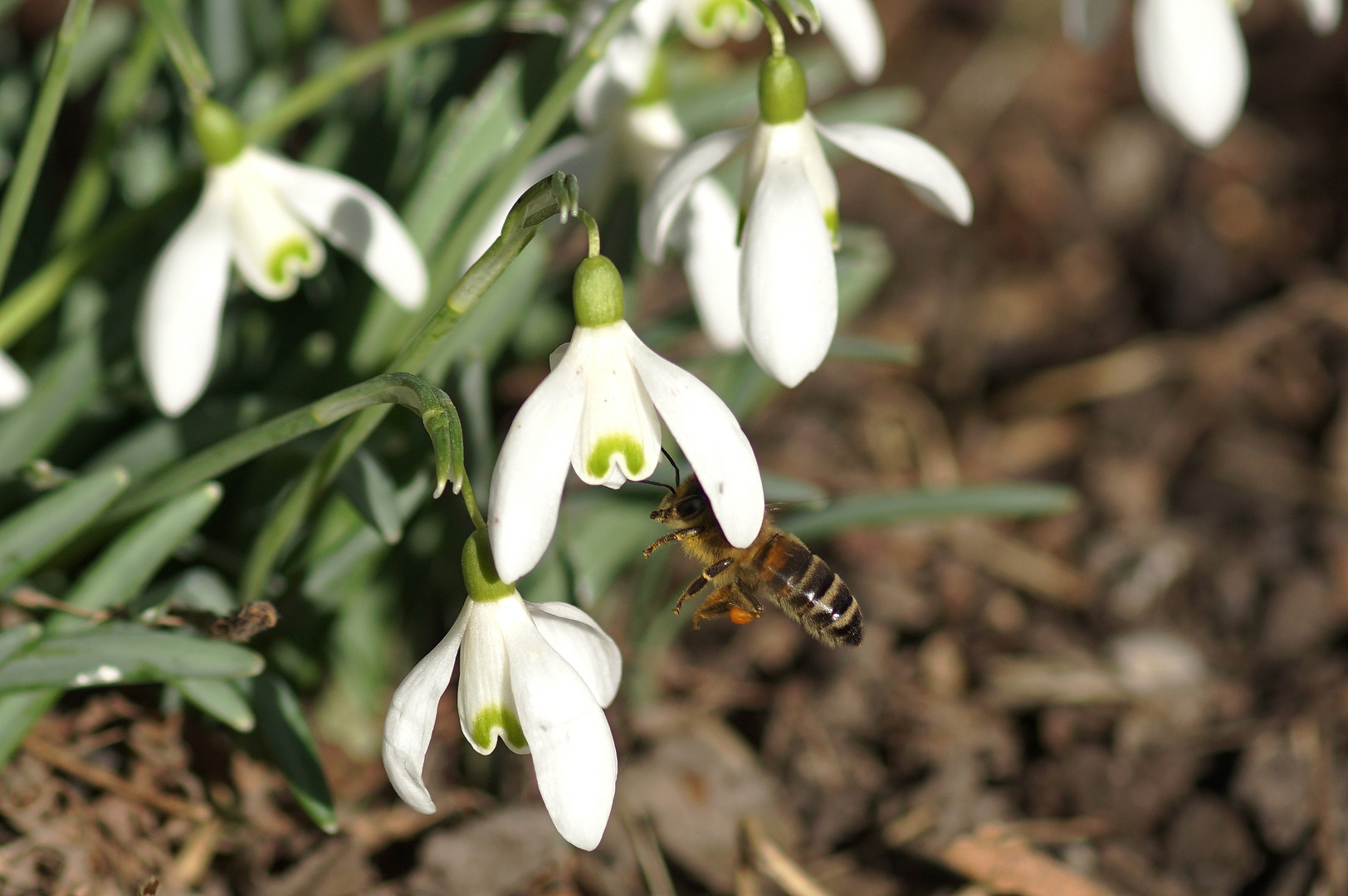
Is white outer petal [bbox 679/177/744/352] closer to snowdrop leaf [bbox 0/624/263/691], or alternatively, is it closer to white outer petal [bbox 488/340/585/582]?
white outer petal [bbox 488/340/585/582]

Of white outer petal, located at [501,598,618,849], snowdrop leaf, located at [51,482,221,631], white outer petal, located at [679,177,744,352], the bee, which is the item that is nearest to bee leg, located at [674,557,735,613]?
the bee

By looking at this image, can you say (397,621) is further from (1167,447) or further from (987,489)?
(1167,447)

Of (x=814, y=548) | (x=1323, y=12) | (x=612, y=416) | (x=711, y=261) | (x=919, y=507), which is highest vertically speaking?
(x=1323, y=12)

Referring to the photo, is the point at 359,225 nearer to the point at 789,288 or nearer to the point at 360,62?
the point at 360,62

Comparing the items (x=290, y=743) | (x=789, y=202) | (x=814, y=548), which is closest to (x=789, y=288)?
(x=789, y=202)

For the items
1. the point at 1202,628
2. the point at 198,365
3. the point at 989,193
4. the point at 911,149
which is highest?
A: the point at 911,149

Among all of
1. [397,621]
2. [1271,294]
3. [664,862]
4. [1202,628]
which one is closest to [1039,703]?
[1202,628]

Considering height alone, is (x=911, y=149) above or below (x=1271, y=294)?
above
